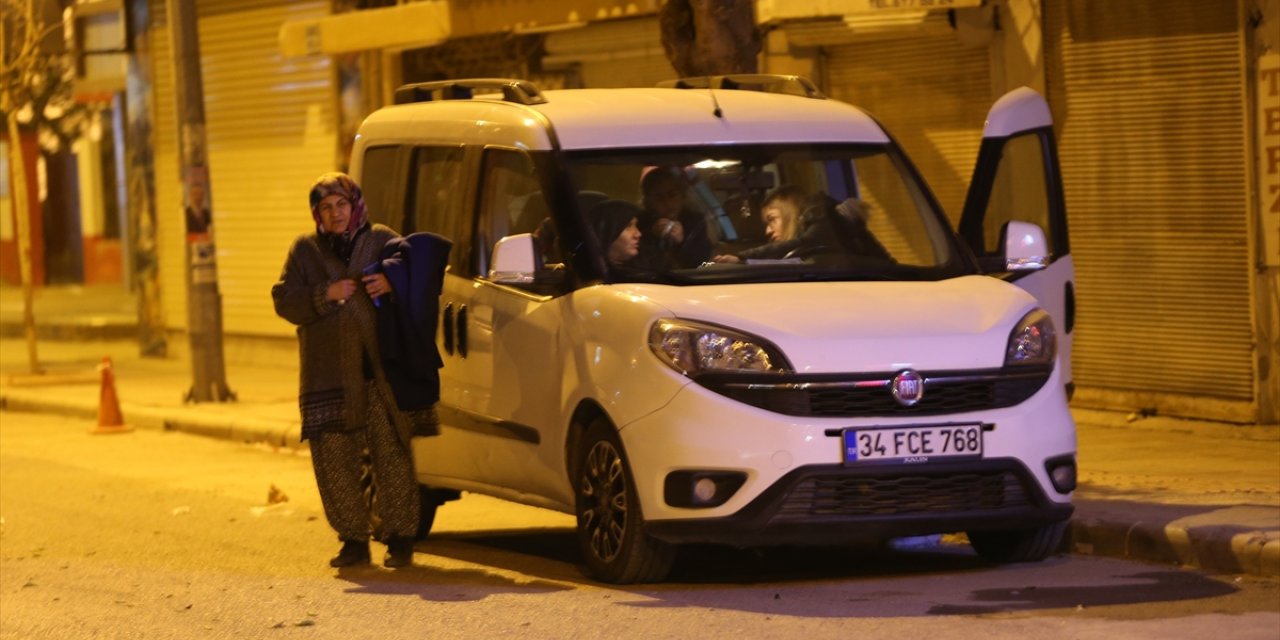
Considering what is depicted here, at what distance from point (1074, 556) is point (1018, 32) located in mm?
5973

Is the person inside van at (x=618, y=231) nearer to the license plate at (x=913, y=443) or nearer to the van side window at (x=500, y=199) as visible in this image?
the van side window at (x=500, y=199)

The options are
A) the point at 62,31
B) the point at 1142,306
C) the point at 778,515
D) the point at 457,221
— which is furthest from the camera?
the point at 62,31

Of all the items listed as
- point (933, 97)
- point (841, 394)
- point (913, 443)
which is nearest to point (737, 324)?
point (841, 394)

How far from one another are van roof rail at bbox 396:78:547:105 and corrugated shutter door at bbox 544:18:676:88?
675 centimetres

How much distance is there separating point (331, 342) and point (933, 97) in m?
7.37

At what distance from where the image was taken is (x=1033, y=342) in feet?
27.9

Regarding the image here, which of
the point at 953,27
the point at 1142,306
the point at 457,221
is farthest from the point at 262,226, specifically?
the point at 457,221

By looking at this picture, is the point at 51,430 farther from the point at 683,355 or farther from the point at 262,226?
the point at 683,355

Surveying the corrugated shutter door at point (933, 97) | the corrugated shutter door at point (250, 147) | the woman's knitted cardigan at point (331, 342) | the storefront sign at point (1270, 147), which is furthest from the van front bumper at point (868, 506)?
the corrugated shutter door at point (250, 147)

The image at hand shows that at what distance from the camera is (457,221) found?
392 inches

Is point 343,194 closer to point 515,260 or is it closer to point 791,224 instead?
point 515,260

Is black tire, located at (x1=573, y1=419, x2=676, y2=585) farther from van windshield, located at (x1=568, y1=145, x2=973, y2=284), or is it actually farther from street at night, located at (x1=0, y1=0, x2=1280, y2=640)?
van windshield, located at (x1=568, y1=145, x2=973, y2=284)

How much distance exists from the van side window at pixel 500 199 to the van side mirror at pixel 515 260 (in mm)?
549

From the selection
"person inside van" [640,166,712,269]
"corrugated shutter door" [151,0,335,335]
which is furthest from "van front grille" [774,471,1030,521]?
"corrugated shutter door" [151,0,335,335]
